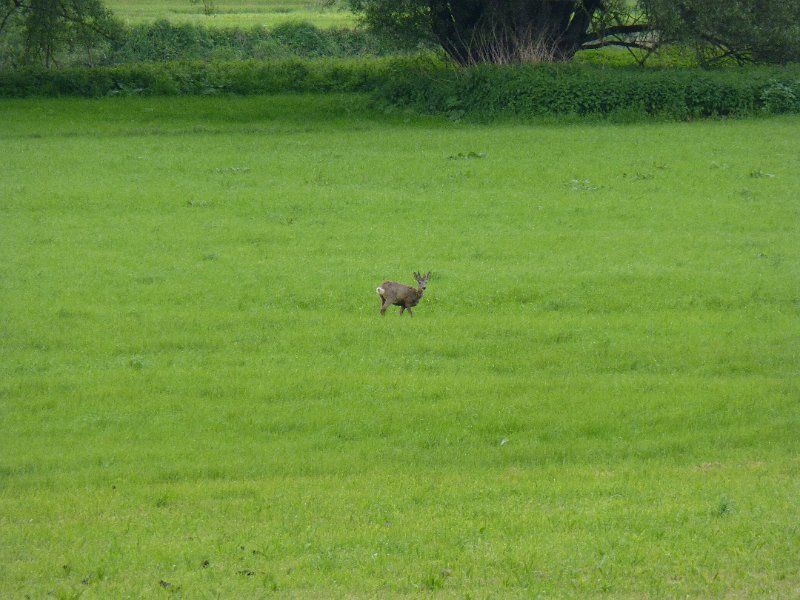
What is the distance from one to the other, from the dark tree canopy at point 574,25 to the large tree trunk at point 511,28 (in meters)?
0.04

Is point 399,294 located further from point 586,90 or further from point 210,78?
point 210,78

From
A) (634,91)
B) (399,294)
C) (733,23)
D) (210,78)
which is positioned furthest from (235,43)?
(399,294)

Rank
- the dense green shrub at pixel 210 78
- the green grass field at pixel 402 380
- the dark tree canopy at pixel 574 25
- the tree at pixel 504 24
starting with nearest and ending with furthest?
the green grass field at pixel 402 380 < the dark tree canopy at pixel 574 25 < the tree at pixel 504 24 < the dense green shrub at pixel 210 78

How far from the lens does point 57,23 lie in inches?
1815

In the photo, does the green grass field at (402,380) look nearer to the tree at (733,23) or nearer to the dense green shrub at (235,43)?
the tree at (733,23)

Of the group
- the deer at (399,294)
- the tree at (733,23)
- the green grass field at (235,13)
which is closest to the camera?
the deer at (399,294)

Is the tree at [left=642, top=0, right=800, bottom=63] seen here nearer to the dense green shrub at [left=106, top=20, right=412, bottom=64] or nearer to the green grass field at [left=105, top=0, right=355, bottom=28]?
the dense green shrub at [left=106, top=20, right=412, bottom=64]

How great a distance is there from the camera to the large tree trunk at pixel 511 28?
4284cm

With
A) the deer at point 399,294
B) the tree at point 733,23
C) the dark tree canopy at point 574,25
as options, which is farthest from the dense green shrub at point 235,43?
the deer at point 399,294

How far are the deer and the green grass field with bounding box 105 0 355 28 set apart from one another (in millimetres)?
48966

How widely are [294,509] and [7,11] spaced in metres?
41.4

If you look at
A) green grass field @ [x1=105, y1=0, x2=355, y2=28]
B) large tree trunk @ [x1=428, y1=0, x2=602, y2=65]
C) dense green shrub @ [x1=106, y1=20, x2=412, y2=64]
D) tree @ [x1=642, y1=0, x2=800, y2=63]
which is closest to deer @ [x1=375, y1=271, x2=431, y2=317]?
tree @ [x1=642, y1=0, x2=800, y2=63]

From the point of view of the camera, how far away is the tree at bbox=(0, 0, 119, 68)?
45.4 meters

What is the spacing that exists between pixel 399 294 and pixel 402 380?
2.72 m
